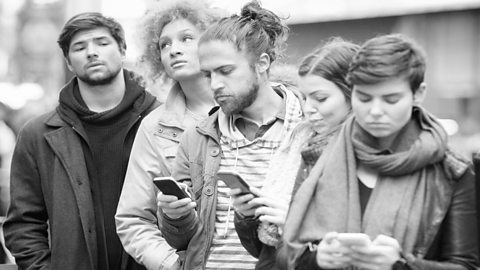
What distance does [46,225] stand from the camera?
4656 millimetres

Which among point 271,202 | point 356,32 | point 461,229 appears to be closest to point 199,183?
point 271,202

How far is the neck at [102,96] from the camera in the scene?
4719 millimetres

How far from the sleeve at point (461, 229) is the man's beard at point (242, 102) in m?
1.13

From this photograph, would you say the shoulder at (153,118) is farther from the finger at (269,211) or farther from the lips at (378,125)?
the lips at (378,125)

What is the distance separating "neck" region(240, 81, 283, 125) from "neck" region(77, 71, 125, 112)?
4.05ft

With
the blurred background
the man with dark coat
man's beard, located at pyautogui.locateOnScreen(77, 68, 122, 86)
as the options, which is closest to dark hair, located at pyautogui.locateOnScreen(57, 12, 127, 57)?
the man with dark coat

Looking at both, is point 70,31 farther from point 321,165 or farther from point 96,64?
point 321,165

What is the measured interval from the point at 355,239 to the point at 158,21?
2281mm

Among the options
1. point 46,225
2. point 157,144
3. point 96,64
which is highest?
point 96,64

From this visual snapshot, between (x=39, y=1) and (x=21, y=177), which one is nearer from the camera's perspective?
(x=21, y=177)

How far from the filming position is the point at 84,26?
4.74 meters

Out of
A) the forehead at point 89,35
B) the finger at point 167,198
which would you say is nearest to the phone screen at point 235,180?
the finger at point 167,198

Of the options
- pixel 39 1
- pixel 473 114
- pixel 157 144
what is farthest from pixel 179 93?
pixel 473 114

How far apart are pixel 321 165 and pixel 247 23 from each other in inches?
42.6
